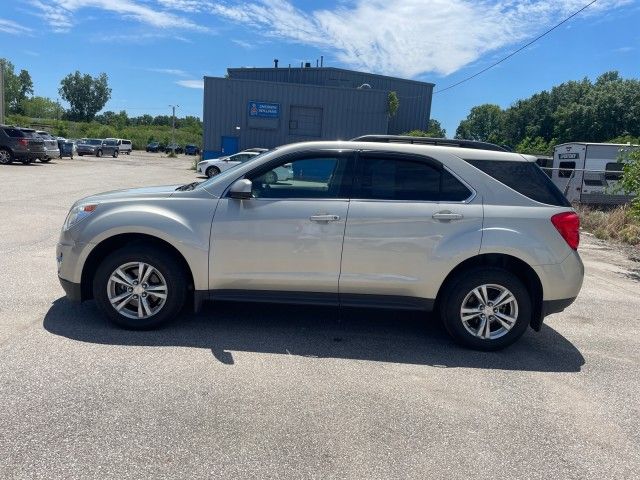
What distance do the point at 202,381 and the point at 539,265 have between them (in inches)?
117

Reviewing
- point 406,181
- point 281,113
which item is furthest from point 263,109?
point 406,181

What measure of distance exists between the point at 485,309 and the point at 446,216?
0.90 meters

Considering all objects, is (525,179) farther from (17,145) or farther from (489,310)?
(17,145)

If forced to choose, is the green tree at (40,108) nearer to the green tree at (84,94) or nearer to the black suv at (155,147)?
the green tree at (84,94)

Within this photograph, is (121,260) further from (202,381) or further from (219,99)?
(219,99)

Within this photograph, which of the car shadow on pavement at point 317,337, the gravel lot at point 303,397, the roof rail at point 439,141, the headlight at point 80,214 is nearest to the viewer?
the gravel lot at point 303,397

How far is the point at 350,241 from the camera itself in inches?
170

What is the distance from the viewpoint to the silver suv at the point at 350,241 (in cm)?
433

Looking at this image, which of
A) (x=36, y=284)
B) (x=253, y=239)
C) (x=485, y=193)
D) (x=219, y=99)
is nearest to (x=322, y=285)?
(x=253, y=239)

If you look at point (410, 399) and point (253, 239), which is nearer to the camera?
point (410, 399)

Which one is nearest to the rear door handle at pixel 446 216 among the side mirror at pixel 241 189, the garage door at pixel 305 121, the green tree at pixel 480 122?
the side mirror at pixel 241 189

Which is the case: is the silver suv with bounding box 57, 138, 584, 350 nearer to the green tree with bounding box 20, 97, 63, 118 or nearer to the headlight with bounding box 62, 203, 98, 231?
the headlight with bounding box 62, 203, 98, 231

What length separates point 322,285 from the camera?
14.4 feet

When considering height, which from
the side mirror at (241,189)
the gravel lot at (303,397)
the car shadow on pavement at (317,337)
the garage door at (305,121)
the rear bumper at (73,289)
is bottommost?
the gravel lot at (303,397)
